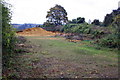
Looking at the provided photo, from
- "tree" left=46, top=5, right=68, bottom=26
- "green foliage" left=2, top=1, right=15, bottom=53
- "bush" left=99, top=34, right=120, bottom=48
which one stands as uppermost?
"tree" left=46, top=5, right=68, bottom=26

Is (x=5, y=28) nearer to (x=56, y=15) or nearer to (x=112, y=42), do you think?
(x=112, y=42)

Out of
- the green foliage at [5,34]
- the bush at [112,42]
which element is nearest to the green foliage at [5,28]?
the green foliage at [5,34]

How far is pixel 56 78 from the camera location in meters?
3.30

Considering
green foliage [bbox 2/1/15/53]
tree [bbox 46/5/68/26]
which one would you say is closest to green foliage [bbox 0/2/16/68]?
green foliage [bbox 2/1/15/53]

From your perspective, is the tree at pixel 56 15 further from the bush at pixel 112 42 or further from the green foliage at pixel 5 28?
the green foliage at pixel 5 28

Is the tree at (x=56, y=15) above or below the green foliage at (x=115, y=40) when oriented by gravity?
above

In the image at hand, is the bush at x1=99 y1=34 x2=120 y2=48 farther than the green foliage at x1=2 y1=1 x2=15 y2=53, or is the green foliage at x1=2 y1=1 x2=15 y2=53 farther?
the bush at x1=99 y1=34 x2=120 y2=48

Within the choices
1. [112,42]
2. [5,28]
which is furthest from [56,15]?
[5,28]

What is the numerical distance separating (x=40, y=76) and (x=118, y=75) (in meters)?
2.17

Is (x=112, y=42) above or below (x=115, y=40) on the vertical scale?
below

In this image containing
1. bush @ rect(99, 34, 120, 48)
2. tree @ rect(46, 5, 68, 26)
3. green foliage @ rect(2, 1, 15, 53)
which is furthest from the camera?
tree @ rect(46, 5, 68, 26)

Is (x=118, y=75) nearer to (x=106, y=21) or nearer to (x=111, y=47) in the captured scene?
(x=111, y=47)

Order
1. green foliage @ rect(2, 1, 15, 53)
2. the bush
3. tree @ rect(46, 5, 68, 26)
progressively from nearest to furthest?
green foliage @ rect(2, 1, 15, 53) → the bush → tree @ rect(46, 5, 68, 26)

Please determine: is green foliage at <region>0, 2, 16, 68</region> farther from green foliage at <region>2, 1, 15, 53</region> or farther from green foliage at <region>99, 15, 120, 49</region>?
green foliage at <region>99, 15, 120, 49</region>
